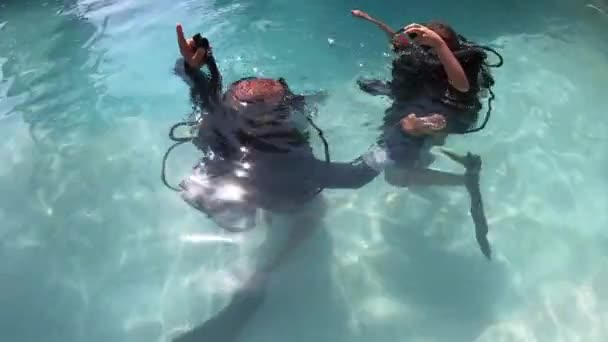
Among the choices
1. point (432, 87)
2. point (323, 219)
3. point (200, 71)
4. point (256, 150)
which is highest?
point (200, 71)

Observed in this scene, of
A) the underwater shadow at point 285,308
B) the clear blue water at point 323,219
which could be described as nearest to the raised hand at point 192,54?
the clear blue water at point 323,219

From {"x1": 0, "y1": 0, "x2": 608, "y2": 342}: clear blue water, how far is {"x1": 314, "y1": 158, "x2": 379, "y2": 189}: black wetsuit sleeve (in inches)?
24.3

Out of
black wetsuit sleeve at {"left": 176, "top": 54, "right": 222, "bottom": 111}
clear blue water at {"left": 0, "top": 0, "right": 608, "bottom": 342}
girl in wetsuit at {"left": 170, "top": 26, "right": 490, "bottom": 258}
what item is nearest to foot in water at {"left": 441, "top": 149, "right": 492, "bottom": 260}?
clear blue water at {"left": 0, "top": 0, "right": 608, "bottom": 342}

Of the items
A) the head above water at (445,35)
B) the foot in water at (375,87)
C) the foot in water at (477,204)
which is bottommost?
the foot in water at (477,204)

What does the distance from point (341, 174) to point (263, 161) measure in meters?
0.56

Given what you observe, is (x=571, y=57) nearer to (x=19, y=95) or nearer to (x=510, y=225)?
(x=510, y=225)

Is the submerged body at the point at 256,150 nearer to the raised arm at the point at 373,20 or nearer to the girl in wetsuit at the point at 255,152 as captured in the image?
the girl in wetsuit at the point at 255,152

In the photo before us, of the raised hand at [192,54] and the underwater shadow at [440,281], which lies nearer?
the raised hand at [192,54]

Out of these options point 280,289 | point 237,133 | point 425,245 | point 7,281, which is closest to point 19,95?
point 7,281

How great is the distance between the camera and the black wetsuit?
3938 mm

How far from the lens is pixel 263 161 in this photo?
404 cm

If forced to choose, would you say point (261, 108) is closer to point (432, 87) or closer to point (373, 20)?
point (373, 20)

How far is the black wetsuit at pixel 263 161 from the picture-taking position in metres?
3.94

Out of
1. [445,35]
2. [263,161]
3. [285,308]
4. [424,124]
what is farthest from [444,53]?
[285,308]
